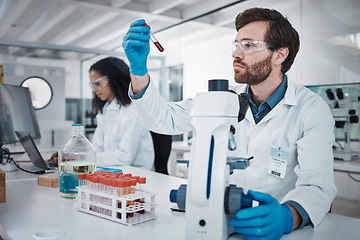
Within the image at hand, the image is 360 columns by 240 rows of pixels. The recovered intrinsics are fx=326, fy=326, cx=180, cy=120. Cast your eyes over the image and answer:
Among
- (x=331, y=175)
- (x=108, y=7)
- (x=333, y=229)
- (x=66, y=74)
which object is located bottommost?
(x=333, y=229)

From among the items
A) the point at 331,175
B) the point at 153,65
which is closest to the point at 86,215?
the point at 331,175

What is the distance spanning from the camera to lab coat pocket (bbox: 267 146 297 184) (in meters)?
1.35

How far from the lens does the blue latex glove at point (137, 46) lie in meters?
1.15

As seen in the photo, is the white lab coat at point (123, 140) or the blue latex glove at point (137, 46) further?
the white lab coat at point (123, 140)

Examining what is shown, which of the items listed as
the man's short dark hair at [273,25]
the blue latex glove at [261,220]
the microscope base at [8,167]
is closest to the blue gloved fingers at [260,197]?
the blue latex glove at [261,220]

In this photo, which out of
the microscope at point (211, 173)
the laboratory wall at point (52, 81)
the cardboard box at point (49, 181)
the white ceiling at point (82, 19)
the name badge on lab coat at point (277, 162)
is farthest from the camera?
the white ceiling at point (82, 19)

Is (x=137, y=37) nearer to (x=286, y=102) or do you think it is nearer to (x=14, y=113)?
(x=286, y=102)

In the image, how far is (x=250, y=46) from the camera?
154 cm

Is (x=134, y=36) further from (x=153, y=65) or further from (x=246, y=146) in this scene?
(x=153, y=65)

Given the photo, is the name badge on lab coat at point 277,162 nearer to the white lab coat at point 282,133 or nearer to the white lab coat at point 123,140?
the white lab coat at point 282,133

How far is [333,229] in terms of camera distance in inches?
38.3

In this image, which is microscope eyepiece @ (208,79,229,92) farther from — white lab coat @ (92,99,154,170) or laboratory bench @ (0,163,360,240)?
white lab coat @ (92,99,154,170)

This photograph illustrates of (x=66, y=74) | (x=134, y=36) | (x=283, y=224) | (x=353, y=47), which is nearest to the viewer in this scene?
(x=283, y=224)

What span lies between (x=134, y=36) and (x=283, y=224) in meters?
0.77
